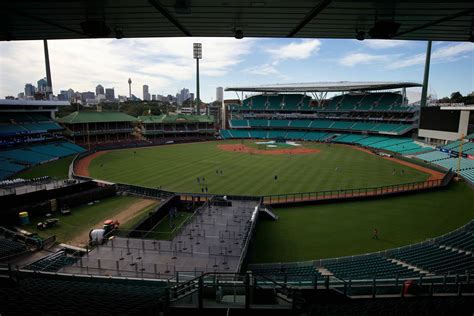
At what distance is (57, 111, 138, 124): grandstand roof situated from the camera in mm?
70938

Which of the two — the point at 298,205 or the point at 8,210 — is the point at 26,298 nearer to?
the point at 8,210

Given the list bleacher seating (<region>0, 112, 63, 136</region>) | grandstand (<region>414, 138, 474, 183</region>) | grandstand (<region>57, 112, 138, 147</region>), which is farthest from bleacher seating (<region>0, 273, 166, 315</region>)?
grandstand (<region>57, 112, 138, 147</region>)

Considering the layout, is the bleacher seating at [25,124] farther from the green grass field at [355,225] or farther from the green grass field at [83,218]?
the green grass field at [355,225]

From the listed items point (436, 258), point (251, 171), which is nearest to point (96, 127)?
point (251, 171)

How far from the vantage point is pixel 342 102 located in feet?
310

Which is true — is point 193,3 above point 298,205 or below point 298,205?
above

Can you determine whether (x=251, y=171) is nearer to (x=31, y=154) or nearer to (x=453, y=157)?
Answer: (x=453, y=157)

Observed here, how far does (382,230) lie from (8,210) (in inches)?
1126

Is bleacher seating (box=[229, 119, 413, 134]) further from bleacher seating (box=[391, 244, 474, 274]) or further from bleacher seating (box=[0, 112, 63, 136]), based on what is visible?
bleacher seating (box=[391, 244, 474, 274])

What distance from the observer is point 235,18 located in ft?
24.6

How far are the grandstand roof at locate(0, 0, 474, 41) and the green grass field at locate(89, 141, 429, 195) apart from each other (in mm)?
24287

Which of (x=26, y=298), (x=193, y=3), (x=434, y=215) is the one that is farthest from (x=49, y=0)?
(x=434, y=215)

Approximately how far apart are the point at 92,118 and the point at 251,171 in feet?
167

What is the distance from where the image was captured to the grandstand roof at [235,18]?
256 inches
